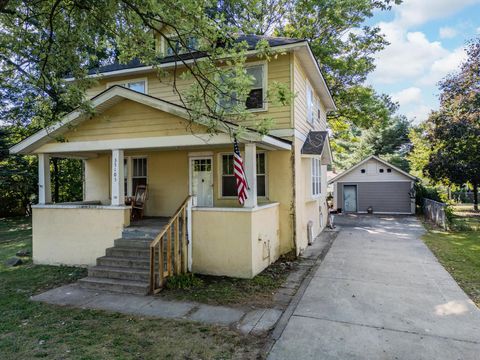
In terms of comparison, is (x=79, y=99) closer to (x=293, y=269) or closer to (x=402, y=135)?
(x=293, y=269)

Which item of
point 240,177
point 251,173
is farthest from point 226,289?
point 251,173

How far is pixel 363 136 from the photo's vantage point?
3778cm

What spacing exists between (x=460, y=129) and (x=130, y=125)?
20.0m

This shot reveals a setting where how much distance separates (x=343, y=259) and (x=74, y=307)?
6651 millimetres

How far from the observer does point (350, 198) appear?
76.0ft

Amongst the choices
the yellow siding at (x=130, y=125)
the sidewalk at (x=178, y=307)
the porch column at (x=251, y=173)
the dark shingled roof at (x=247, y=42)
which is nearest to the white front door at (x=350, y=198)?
the dark shingled roof at (x=247, y=42)

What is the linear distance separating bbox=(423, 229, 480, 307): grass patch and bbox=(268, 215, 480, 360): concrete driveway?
267 mm

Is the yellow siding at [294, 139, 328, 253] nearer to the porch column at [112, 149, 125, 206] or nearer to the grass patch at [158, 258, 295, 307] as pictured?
the grass patch at [158, 258, 295, 307]

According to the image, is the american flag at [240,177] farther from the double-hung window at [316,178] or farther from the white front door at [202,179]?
the double-hung window at [316,178]

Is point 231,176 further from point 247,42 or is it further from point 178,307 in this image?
point 178,307

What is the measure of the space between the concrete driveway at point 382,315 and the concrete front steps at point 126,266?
333 centimetres

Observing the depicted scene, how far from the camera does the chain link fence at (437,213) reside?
1440 cm

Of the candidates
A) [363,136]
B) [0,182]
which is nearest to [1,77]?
[0,182]

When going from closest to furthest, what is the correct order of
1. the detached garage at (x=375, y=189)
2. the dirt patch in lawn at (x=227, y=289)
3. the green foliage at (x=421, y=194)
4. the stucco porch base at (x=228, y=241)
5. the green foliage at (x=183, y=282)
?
the dirt patch in lawn at (x=227, y=289), the green foliage at (x=183, y=282), the stucco porch base at (x=228, y=241), the green foliage at (x=421, y=194), the detached garage at (x=375, y=189)
